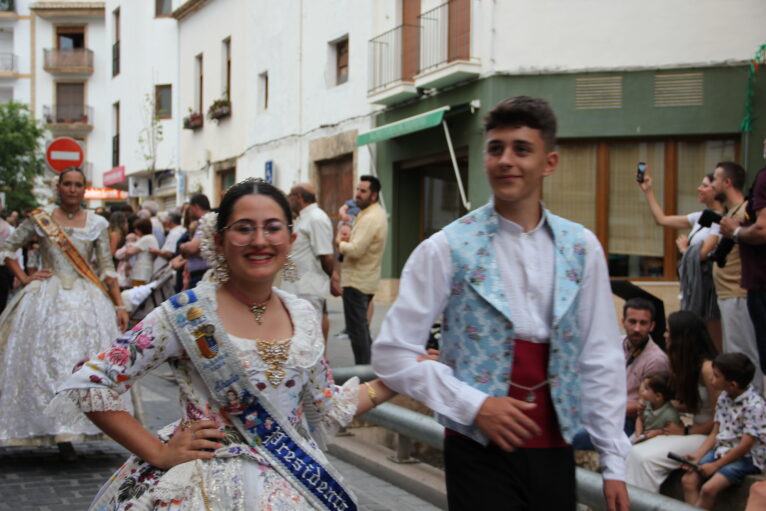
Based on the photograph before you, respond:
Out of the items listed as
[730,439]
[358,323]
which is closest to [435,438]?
[730,439]

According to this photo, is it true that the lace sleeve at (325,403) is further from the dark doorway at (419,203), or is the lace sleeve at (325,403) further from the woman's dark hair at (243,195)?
the dark doorway at (419,203)

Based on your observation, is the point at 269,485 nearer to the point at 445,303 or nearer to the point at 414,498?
the point at 445,303

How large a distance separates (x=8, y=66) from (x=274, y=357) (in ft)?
183

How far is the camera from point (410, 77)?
19.1 meters

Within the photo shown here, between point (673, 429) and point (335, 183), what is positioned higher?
point (335, 183)

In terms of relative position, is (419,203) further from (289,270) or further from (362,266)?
(289,270)

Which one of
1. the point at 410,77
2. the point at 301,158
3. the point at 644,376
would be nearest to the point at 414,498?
the point at 644,376

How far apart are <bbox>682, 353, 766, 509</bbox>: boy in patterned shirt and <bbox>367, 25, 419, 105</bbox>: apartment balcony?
14.3 m

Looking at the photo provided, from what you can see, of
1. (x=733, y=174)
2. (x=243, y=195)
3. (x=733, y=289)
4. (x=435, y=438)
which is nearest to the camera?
(x=243, y=195)

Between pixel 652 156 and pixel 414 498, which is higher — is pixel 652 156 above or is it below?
above

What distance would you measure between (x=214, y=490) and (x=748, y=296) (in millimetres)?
5004

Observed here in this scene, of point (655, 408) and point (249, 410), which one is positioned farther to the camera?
point (655, 408)

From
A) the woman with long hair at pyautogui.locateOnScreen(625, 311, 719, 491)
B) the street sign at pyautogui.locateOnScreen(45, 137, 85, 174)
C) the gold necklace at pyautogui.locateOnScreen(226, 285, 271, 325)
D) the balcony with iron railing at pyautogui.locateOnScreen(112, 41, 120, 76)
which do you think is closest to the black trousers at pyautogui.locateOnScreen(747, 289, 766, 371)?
the woman with long hair at pyautogui.locateOnScreen(625, 311, 719, 491)

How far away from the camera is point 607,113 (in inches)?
638
